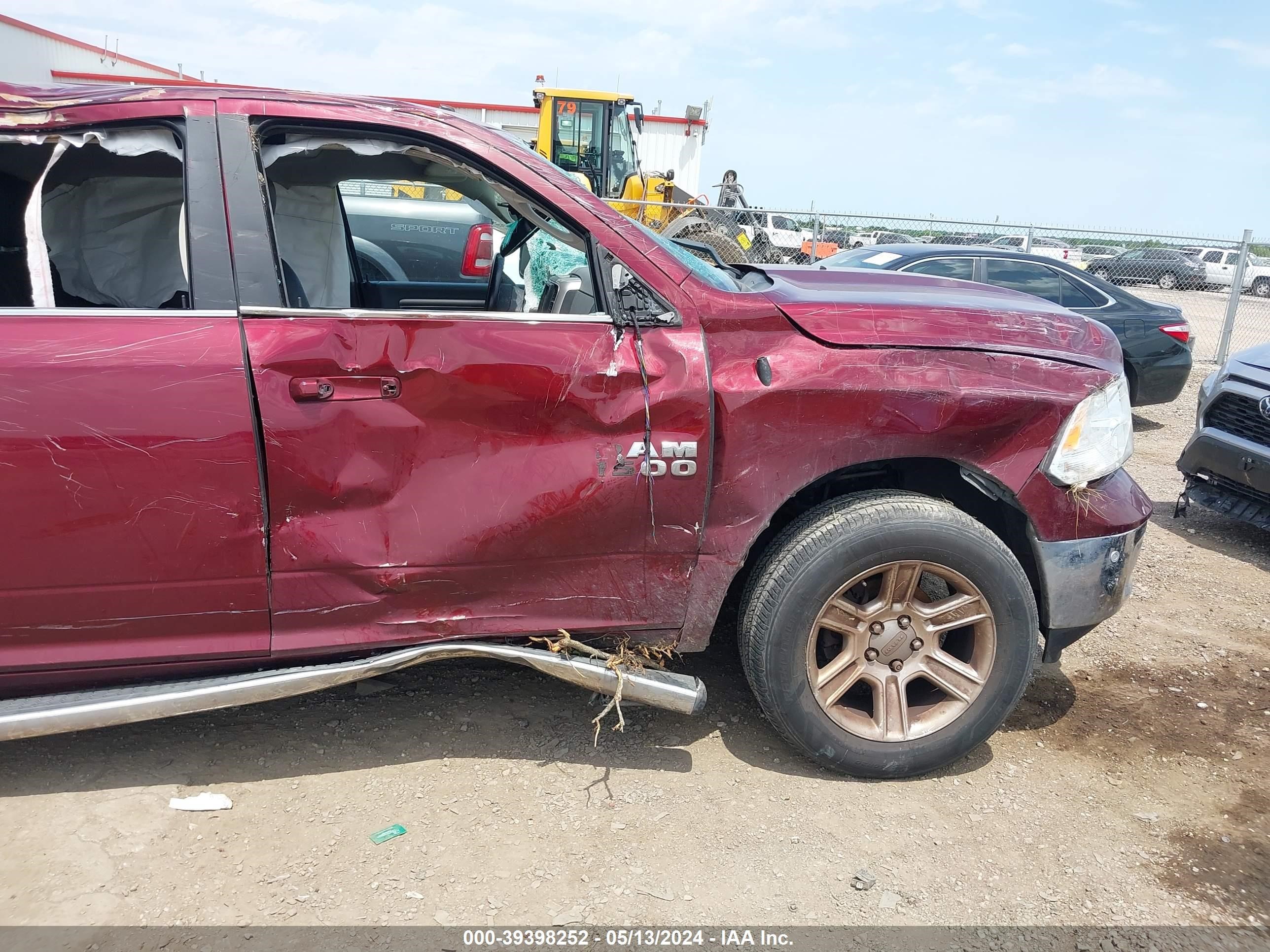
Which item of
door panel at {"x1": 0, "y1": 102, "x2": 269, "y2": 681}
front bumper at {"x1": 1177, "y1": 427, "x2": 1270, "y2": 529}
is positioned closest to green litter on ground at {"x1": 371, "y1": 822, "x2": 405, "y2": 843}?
door panel at {"x1": 0, "y1": 102, "x2": 269, "y2": 681}

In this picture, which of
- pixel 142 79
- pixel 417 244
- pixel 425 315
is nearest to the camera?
pixel 425 315

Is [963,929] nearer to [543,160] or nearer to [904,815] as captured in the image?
[904,815]

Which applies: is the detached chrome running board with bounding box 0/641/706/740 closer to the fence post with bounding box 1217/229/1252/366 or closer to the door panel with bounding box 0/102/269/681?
the door panel with bounding box 0/102/269/681

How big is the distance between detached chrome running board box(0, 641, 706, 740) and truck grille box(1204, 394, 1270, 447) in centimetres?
399

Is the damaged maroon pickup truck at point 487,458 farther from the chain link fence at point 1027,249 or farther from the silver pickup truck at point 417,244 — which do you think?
the chain link fence at point 1027,249

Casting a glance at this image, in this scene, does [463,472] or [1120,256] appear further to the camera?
[1120,256]

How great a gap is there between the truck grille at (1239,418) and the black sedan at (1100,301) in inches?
103

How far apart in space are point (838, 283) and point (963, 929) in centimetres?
215

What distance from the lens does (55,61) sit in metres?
27.3

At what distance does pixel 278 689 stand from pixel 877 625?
5.83 ft

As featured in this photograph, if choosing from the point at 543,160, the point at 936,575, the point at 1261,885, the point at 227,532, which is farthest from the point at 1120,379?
the point at 227,532

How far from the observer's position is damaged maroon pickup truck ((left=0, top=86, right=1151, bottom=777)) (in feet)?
7.63

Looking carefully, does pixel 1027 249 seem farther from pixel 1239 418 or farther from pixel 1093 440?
pixel 1093 440

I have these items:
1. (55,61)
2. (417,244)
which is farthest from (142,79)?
(417,244)
